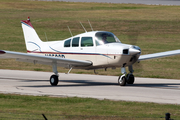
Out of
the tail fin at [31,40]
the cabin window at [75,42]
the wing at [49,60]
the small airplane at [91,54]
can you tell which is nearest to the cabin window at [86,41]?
the small airplane at [91,54]

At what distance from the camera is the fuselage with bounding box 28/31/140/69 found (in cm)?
1562

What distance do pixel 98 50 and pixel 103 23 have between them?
1273 inches

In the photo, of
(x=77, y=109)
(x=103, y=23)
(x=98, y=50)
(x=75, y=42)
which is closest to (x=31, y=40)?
(x=75, y=42)

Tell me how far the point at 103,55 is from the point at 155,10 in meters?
44.0

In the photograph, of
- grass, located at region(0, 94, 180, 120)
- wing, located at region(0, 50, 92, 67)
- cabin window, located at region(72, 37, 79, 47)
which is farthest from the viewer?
cabin window, located at region(72, 37, 79, 47)

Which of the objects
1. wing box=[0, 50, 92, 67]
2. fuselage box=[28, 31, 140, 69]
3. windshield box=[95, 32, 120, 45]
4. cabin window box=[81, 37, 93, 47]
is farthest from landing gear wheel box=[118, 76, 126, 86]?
cabin window box=[81, 37, 93, 47]

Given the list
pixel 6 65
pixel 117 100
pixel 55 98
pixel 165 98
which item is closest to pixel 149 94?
pixel 165 98

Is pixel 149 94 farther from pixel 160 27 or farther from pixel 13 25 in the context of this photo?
pixel 13 25

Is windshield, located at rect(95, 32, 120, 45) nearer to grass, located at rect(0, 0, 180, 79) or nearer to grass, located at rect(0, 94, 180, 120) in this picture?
grass, located at rect(0, 94, 180, 120)

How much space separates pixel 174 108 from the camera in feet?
36.2

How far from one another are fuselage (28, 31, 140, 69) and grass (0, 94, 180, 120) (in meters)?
3.84

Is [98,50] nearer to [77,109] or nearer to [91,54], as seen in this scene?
[91,54]

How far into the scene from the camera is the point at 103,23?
159 feet

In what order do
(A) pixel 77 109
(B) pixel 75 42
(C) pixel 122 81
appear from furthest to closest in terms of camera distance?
(B) pixel 75 42 → (C) pixel 122 81 → (A) pixel 77 109
